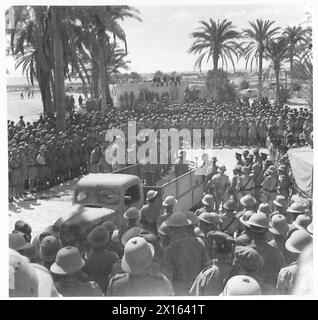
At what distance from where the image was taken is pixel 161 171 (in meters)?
12.1

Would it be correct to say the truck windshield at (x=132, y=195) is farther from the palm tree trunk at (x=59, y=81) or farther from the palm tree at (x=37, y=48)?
the palm tree at (x=37, y=48)

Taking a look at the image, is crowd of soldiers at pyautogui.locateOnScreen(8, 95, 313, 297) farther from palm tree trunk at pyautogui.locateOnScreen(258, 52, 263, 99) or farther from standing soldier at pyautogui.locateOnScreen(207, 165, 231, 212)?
palm tree trunk at pyautogui.locateOnScreen(258, 52, 263, 99)

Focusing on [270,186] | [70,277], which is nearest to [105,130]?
[270,186]

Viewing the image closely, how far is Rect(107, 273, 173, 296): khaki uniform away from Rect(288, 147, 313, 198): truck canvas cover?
202 inches

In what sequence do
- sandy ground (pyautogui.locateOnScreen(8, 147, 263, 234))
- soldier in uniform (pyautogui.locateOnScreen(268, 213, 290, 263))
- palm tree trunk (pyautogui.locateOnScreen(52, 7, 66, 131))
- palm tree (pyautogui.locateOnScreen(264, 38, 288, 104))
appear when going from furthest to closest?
palm tree trunk (pyautogui.locateOnScreen(52, 7, 66, 131)) < palm tree (pyautogui.locateOnScreen(264, 38, 288, 104)) < sandy ground (pyautogui.locateOnScreen(8, 147, 263, 234)) < soldier in uniform (pyautogui.locateOnScreen(268, 213, 290, 263))

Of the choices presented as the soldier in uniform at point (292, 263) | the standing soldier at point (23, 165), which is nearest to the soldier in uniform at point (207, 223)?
the soldier in uniform at point (292, 263)

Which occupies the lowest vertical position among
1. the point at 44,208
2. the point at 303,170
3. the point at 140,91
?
the point at 44,208

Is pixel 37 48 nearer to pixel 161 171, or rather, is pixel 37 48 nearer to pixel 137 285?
pixel 161 171

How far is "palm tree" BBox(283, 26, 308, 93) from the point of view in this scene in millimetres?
10705

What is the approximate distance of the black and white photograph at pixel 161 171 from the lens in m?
4.97

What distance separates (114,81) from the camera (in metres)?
22.8

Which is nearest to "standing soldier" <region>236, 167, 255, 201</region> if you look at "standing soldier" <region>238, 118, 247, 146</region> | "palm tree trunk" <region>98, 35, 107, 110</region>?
"standing soldier" <region>238, 118, 247, 146</region>

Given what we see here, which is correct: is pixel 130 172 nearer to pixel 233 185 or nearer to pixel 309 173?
pixel 233 185

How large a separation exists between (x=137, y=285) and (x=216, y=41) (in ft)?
31.8
